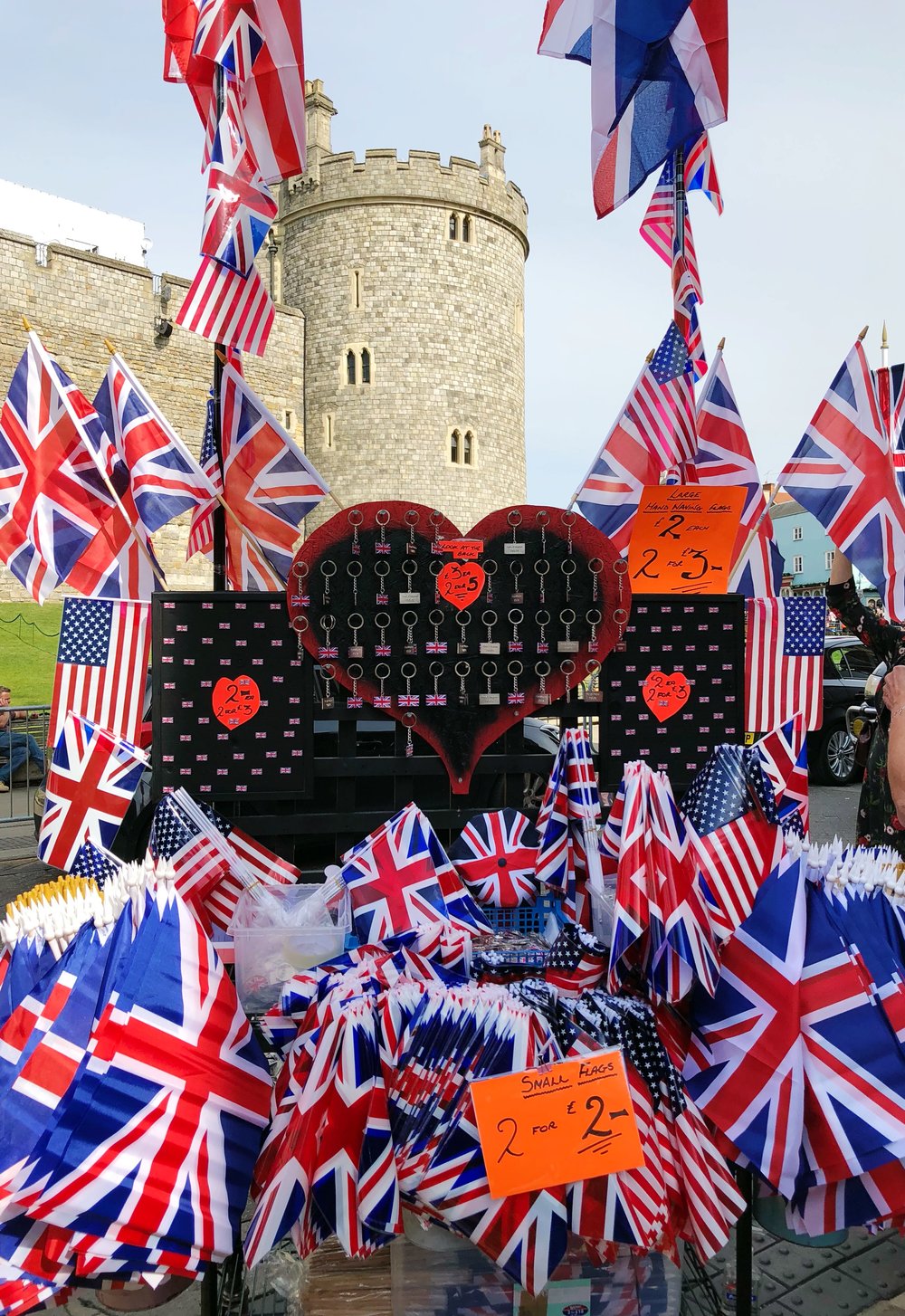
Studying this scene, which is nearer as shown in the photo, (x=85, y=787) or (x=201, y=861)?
(x=201, y=861)

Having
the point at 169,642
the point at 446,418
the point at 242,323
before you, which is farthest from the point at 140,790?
the point at 446,418

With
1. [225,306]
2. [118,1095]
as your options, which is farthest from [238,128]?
[118,1095]

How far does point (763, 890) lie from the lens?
181cm

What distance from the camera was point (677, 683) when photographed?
3119 mm

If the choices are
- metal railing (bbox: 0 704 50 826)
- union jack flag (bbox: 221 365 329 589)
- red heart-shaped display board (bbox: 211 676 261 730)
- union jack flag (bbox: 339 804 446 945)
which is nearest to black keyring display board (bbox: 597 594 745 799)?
union jack flag (bbox: 339 804 446 945)

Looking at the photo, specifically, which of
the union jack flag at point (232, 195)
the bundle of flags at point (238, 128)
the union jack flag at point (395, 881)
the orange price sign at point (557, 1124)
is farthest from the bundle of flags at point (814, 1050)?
the union jack flag at point (232, 195)

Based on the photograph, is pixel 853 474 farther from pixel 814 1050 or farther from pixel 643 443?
pixel 814 1050

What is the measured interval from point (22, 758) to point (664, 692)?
8.49 metres

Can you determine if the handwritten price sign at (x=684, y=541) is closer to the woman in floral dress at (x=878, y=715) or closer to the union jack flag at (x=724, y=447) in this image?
the woman in floral dress at (x=878, y=715)

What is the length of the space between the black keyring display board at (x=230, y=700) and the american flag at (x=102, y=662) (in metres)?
0.35

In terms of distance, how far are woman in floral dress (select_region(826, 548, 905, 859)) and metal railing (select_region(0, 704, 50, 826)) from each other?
751 cm

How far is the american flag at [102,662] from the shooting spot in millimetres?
3189

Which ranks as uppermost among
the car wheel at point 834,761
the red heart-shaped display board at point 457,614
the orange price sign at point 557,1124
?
the red heart-shaped display board at point 457,614

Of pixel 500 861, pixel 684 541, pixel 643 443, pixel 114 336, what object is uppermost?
pixel 114 336
